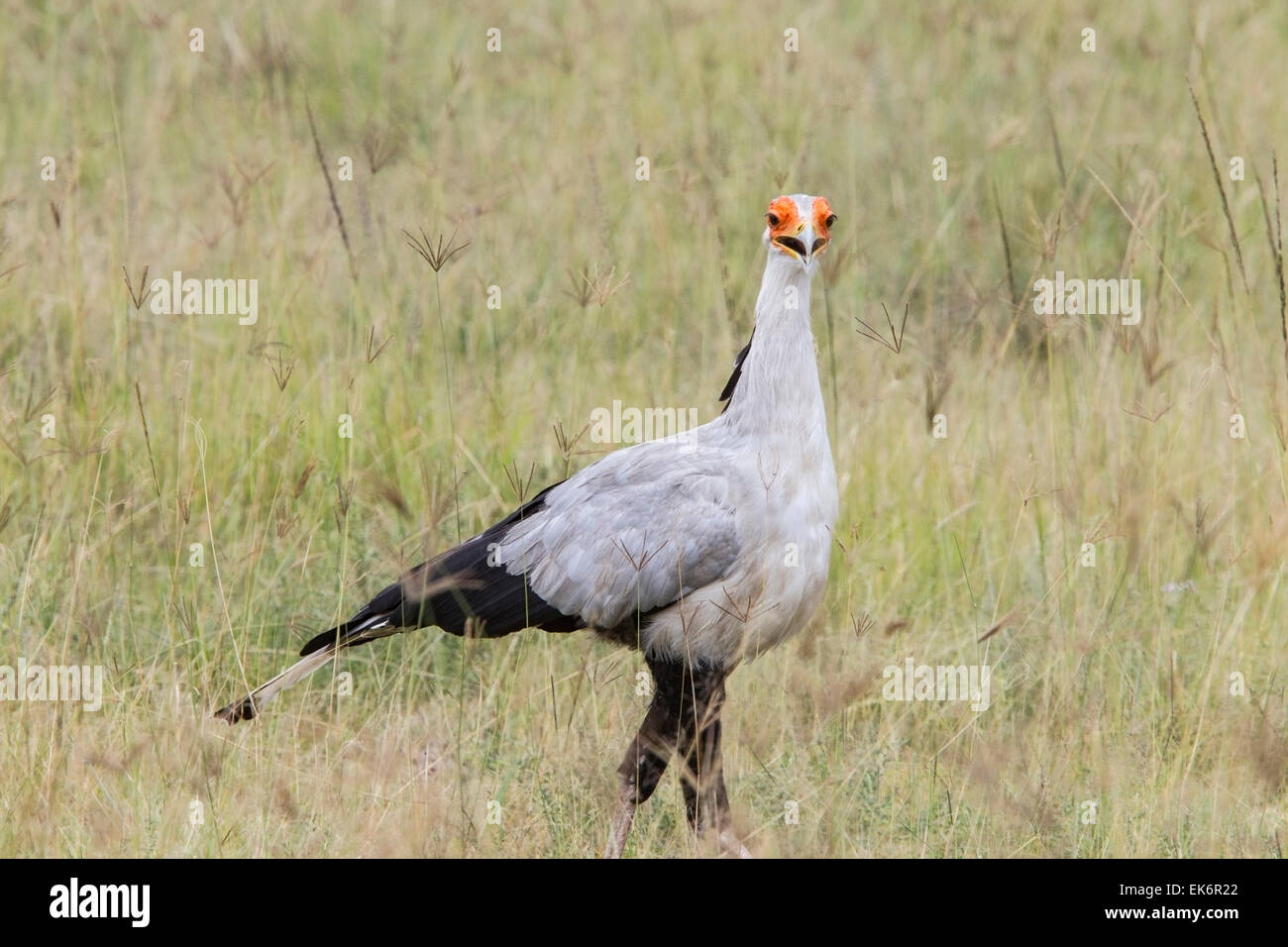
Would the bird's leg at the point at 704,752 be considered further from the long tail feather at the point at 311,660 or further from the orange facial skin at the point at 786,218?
the orange facial skin at the point at 786,218

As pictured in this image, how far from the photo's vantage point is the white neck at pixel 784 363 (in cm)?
482

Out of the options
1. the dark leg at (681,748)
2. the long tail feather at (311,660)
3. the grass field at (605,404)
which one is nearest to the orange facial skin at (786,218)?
the grass field at (605,404)

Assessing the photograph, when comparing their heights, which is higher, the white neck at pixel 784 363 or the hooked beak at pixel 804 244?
the hooked beak at pixel 804 244

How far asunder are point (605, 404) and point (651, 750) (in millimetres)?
2414

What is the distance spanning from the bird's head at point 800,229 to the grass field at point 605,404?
0.82 m

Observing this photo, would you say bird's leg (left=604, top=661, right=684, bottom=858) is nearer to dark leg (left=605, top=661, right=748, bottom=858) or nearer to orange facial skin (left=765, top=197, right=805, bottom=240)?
dark leg (left=605, top=661, right=748, bottom=858)

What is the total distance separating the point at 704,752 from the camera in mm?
4891

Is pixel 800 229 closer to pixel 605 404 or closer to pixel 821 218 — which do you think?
pixel 821 218

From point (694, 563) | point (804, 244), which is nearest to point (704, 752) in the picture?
point (694, 563)

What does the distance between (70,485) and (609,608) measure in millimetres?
2262

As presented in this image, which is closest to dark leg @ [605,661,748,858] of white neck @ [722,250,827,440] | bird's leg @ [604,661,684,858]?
bird's leg @ [604,661,684,858]

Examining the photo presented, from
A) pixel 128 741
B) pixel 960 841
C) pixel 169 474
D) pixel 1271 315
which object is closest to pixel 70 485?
pixel 169 474

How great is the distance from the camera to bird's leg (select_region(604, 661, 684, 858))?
15.9 feet

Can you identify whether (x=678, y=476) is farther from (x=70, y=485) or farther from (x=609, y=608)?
(x=70, y=485)
